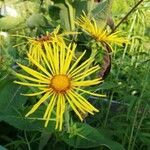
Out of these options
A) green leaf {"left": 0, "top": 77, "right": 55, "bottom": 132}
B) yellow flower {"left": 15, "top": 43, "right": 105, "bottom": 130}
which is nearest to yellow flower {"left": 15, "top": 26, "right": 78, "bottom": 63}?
yellow flower {"left": 15, "top": 43, "right": 105, "bottom": 130}

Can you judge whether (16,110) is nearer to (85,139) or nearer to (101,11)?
(85,139)

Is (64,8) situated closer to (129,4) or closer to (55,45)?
(55,45)

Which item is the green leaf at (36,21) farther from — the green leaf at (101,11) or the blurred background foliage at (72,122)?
the green leaf at (101,11)

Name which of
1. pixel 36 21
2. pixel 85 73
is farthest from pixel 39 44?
pixel 36 21

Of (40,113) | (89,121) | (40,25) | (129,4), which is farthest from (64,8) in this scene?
(129,4)

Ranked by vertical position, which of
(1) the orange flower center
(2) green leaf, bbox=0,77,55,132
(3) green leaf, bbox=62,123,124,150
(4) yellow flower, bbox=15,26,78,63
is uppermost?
(4) yellow flower, bbox=15,26,78,63

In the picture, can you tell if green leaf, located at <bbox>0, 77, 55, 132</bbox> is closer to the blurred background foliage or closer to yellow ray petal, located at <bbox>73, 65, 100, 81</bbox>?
the blurred background foliage
